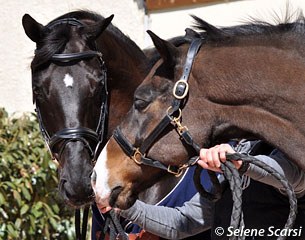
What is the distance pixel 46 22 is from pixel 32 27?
2.92m

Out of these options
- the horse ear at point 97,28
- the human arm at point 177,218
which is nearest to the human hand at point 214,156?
the human arm at point 177,218

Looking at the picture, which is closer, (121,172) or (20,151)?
(121,172)

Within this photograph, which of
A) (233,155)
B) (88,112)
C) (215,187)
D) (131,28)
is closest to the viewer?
(233,155)

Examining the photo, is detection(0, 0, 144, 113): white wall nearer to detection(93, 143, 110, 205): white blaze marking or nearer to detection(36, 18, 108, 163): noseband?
detection(36, 18, 108, 163): noseband

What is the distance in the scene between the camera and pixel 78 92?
3943 millimetres

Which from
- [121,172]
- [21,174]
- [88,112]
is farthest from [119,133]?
[21,174]

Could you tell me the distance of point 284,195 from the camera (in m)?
3.43

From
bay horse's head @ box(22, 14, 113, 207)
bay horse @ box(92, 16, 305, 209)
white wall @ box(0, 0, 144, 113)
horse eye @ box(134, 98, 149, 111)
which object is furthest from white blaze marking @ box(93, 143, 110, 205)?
white wall @ box(0, 0, 144, 113)

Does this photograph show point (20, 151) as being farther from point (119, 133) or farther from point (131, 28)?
point (119, 133)

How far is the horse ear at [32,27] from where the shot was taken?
4.06m

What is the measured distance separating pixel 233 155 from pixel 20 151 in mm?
3221

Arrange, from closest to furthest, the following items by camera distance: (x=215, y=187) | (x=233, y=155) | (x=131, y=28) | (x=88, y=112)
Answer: (x=233, y=155) < (x=215, y=187) < (x=88, y=112) < (x=131, y=28)

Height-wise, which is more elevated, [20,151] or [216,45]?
[216,45]

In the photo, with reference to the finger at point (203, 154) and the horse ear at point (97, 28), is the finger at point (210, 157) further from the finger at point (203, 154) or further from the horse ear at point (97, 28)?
the horse ear at point (97, 28)
